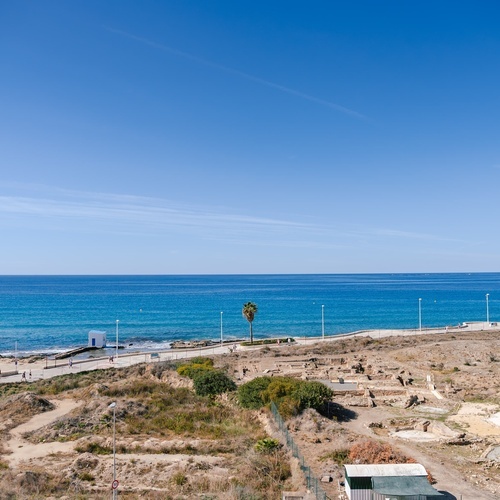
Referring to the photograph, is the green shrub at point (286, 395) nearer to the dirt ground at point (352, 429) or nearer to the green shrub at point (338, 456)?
the dirt ground at point (352, 429)

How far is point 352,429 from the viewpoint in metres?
27.0

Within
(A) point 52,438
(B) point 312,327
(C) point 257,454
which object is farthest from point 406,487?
(B) point 312,327

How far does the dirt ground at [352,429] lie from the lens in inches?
781

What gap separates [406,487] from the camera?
52.5ft

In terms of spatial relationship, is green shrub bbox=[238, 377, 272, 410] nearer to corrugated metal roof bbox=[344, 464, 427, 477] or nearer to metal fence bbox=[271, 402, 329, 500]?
metal fence bbox=[271, 402, 329, 500]

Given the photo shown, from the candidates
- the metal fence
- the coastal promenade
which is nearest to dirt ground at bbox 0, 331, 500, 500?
the metal fence

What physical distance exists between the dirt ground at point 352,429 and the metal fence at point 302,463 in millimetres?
404

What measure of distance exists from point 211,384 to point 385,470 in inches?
759

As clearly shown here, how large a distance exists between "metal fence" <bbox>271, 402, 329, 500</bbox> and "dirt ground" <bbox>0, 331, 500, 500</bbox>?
0.40 m

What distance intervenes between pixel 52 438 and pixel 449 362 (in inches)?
1572

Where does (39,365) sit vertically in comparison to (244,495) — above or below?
below

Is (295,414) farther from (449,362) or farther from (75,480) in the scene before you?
(449,362)

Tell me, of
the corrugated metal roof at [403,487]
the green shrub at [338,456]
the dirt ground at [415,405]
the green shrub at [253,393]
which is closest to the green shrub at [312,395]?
the dirt ground at [415,405]

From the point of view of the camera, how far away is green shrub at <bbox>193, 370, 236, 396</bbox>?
111ft
